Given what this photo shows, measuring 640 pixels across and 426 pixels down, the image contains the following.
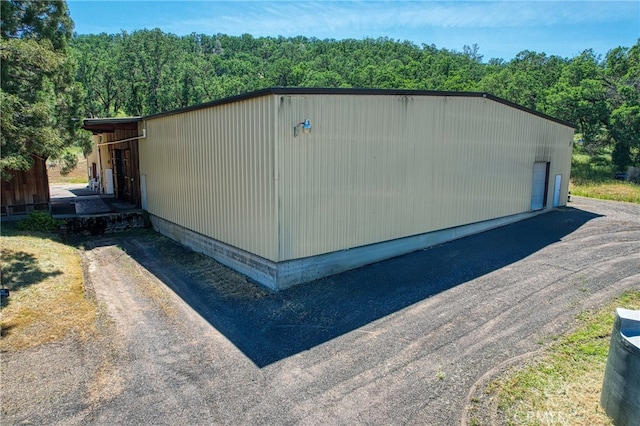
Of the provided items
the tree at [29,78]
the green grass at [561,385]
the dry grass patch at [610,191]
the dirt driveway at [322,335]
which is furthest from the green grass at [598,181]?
the tree at [29,78]

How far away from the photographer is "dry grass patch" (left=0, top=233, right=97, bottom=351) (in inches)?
233

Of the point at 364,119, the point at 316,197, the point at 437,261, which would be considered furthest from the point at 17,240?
the point at 437,261

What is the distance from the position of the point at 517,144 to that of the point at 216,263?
9882 mm

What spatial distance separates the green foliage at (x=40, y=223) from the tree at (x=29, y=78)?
2.59 meters

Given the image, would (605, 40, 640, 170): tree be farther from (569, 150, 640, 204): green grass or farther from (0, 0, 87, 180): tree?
(0, 0, 87, 180): tree

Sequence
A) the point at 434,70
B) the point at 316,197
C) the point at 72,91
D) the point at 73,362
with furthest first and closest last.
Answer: the point at 434,70, the point at 72,91, the point at 316,197, the point at 73,362

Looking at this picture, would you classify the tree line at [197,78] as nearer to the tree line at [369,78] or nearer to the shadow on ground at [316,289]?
the tree line at [369,78]

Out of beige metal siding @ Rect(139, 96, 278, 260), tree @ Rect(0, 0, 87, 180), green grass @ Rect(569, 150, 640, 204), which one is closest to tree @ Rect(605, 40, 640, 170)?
green grass @ Rect(569, 150, 640, 204)

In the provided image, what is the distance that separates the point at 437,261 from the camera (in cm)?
923

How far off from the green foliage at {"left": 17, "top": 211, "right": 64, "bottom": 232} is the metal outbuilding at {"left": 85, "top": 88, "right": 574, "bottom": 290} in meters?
2.88

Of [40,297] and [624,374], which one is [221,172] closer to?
[40,297]

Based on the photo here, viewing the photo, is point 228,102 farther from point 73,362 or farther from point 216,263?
point 73,362

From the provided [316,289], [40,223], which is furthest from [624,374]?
[40,223]

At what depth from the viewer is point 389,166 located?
29.8ft
